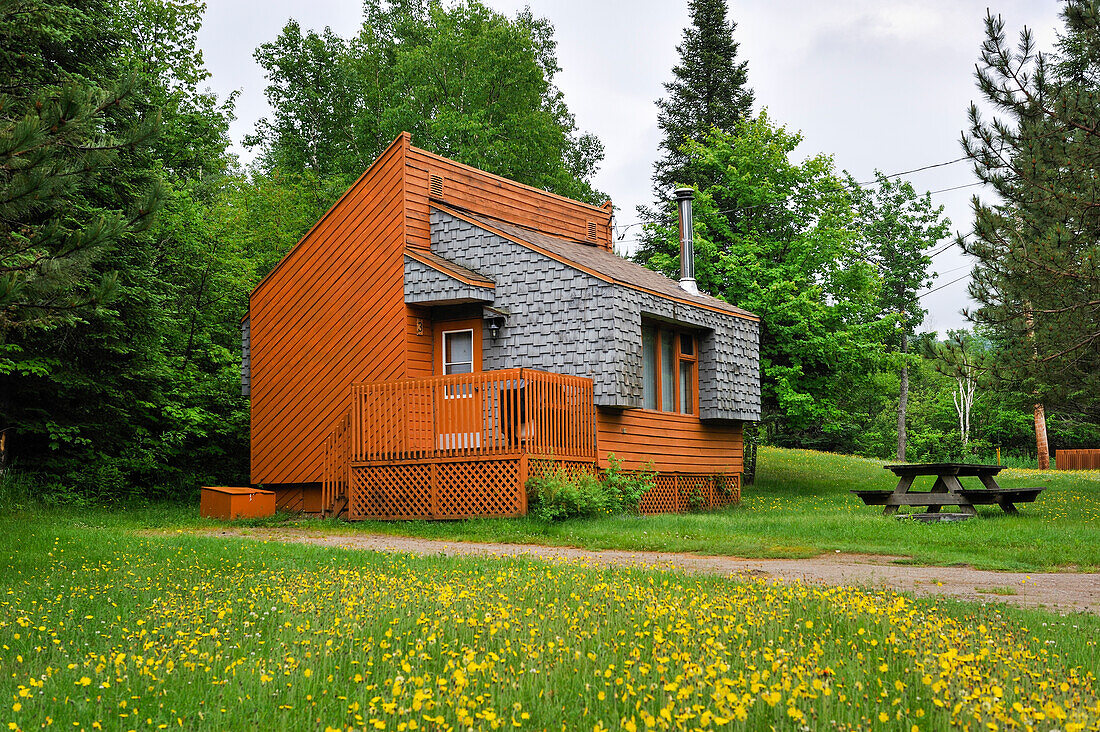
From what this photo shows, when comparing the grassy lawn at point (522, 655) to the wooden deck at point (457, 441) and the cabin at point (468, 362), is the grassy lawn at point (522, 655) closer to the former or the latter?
the wooden deck at point (457, 441)

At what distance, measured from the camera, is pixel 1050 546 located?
11086mm

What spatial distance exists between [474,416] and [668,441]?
4.94 m

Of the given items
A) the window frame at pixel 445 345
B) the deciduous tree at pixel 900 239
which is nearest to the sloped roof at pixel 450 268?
the window frame at pixel 445 345

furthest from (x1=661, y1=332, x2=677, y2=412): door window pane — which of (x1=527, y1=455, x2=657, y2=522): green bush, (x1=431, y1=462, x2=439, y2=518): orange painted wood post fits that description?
(x1=431, y1=462, x2=439, y2=518): orange painted wood post

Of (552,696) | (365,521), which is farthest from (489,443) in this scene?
(552,696)

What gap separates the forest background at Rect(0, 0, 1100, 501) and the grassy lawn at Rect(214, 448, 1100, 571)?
3.15 m

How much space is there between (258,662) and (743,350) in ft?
54.3

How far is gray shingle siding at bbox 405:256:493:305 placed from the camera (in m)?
17.1

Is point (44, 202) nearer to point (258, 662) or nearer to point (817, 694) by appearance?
point (258, 662)

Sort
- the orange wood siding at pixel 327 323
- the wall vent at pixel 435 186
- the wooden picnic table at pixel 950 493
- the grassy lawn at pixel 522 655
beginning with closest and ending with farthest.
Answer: the grassy lawn at pixel 522 655 → the wooden picnic table at pixel 950 493 → the orange wood siding at pixel 327 323 → the wall vent at pixel 435 186

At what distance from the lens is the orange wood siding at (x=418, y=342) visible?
17.7 meters

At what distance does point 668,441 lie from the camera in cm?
1902

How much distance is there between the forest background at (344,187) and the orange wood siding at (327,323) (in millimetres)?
2059

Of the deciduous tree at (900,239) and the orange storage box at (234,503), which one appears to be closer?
the orange storage box at (234,503)
